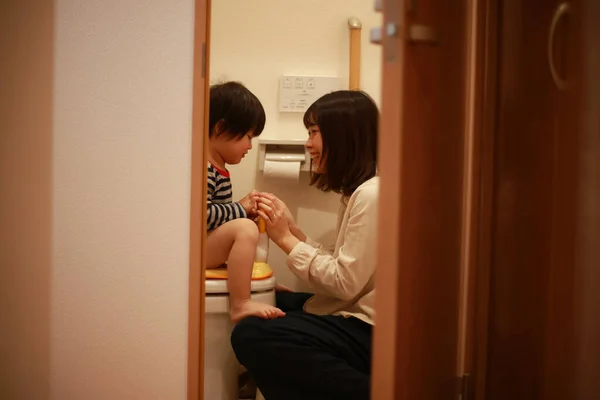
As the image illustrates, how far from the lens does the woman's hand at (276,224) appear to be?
1.73 m

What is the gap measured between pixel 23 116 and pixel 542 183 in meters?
1.20

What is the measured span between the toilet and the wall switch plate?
2.58ft

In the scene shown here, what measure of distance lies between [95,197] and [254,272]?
24.1 inches

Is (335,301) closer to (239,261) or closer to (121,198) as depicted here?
(239,261)

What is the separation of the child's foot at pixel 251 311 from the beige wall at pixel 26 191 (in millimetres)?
519

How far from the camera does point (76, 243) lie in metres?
1.26

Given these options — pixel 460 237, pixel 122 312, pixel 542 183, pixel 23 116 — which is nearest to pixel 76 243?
pixel 122 312

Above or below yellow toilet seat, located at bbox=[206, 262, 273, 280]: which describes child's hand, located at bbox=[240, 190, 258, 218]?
above

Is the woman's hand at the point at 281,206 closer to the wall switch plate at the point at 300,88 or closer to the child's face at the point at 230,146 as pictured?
the child's face at the point at 230,146

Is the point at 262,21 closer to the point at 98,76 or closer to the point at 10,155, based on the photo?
the point at 98,76

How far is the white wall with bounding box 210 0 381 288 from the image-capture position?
83.1 inches

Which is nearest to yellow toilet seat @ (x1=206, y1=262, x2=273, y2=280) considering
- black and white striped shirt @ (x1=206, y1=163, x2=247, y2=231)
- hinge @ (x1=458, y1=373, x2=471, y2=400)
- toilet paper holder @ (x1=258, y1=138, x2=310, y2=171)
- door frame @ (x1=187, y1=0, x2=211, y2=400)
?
black and white striped shirt @ (x1=206, y1=163, x2=247, y2=231)

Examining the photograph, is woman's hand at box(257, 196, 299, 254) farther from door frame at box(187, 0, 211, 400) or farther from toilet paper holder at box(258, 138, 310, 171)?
door frame at box(187, 0, 211, 400)

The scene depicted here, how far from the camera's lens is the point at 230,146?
1866 millimetres
